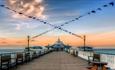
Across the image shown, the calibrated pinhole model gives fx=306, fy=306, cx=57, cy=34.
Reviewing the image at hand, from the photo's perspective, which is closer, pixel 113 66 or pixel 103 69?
pixel 103 69

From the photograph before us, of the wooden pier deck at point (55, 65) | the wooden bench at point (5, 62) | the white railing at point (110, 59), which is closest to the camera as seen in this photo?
the white railing at point (110, 59)

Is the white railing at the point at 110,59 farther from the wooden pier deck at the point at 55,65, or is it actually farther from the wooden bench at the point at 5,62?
the wooden bench at the point at 5,62

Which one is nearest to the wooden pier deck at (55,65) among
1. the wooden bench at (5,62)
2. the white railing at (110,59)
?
the wooden bench at (5,62)

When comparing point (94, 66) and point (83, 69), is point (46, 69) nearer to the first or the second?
point (83, 69)

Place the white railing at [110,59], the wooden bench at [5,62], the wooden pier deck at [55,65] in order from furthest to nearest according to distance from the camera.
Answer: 1. the wooden pier deck at [55,65]
2. the wooden bench at [5,62]
3. the white railing at [110,59]

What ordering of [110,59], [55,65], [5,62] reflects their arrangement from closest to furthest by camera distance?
[110,59] → [5,62] → [55,65]

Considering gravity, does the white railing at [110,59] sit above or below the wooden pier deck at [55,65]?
above

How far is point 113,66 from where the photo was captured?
70.5ft

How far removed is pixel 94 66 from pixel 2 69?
7.22 meters

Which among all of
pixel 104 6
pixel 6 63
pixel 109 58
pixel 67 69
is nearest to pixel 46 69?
pixel 67 69

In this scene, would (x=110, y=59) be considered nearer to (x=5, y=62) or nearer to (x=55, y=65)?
(x=55, y=65)

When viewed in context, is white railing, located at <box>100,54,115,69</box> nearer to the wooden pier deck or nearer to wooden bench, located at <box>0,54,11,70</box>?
the wooden pier deck

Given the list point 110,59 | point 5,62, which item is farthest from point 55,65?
point 110,59

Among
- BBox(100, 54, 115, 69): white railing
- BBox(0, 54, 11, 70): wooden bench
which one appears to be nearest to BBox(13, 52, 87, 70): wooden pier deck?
BBox(0, 54, 11, 70): wooden bench
